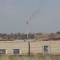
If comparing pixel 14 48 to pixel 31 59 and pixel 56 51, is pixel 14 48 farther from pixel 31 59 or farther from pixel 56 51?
pixel 31 59

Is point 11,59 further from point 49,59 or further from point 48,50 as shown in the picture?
point 48,50

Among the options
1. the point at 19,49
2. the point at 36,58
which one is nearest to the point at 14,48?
the point at 19,49

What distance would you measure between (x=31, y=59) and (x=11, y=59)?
1162 millimetres

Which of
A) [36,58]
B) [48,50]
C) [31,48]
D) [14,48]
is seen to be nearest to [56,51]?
[48,50]

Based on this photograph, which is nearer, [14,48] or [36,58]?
[36,58]

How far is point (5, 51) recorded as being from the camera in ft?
147

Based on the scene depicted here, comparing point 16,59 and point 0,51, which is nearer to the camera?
point 16,59

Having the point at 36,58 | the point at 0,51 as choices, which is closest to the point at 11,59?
the point at 36,58

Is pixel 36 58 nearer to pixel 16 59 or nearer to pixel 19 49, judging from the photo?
pixel 16 59

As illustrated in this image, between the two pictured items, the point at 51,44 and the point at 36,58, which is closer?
the point at 36,58

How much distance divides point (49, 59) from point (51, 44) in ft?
99.1

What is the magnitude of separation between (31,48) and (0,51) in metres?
5.24

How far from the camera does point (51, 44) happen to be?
45.6m

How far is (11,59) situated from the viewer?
51.6ft
